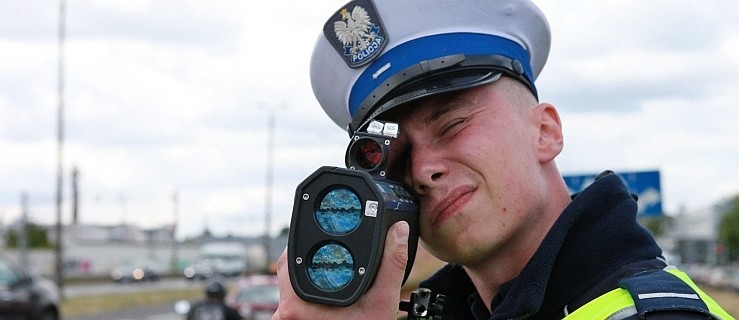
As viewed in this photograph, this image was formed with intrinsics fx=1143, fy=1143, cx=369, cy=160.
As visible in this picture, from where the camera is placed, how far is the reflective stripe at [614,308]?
1.61 metres

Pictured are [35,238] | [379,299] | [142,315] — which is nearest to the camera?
[379,299]

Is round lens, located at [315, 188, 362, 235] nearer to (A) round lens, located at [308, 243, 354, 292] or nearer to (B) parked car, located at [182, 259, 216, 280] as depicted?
(A) round lens, located at [308, 243, 354, 292]

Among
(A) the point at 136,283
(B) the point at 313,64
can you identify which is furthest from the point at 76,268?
(B) the point at 313,64

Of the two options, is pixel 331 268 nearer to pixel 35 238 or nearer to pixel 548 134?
pixel 548 134

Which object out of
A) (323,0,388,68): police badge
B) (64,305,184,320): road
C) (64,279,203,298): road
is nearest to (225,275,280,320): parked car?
(323,0,388,68): police badge

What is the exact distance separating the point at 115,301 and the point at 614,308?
38874 millimetres

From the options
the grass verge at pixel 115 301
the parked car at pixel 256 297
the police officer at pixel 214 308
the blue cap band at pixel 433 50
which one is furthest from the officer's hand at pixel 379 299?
the grass verge at pixel 115 301

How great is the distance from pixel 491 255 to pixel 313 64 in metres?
0.55

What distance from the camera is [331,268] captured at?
63.6 inches

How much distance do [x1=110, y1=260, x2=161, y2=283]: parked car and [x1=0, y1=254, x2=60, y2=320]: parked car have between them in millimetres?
39546

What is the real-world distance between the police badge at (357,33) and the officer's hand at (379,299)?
484mm

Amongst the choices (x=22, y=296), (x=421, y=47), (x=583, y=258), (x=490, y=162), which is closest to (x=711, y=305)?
(x=583, y=258)

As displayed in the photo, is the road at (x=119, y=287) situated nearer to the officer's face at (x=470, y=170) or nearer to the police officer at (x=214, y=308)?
the police officer at (x=214, y=308)

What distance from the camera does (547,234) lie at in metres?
1.86
